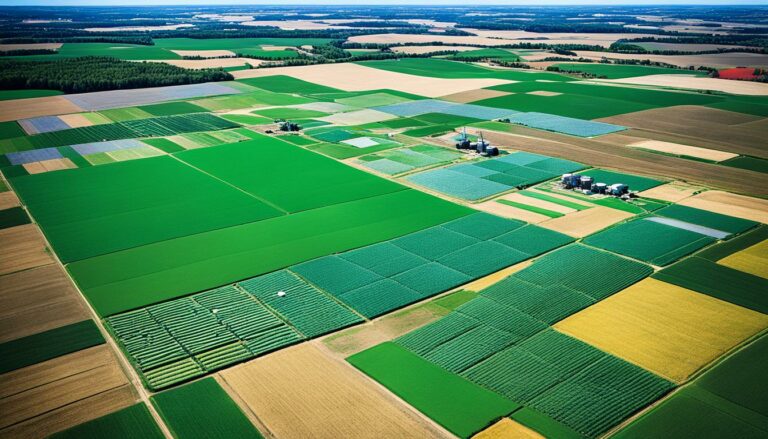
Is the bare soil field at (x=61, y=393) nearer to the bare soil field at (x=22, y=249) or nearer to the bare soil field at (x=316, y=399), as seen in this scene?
the bare soil field at (x=316, y=399)

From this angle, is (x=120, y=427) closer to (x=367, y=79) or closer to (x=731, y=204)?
(x=731, y=204)

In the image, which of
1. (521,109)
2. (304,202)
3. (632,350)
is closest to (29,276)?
(304,202)

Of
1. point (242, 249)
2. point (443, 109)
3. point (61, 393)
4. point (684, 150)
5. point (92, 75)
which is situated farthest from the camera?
point (92, 75)

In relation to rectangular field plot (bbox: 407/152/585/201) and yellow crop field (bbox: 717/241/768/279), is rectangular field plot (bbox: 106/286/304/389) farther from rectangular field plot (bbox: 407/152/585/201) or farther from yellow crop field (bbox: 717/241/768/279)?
yellow crop field (bbox: 717/241/768/279)

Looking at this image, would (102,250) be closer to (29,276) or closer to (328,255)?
(29,276)

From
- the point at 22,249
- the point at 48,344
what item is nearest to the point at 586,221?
the point at 48,344

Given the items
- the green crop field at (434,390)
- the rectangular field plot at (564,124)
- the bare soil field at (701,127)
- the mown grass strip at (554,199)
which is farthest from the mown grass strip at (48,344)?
the bare soil field at (701,127)
